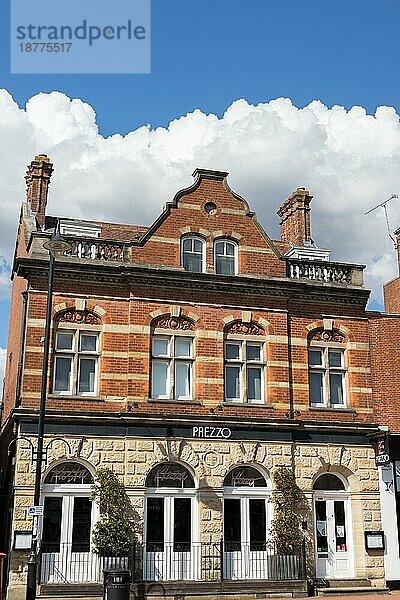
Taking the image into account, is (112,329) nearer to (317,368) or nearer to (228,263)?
(228,263)

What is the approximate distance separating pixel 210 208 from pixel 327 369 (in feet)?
21.5

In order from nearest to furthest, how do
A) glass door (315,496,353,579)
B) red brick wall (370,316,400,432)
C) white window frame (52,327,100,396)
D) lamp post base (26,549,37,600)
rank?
lamp post base (26,549,37,600), white window frame (52,327,100,396), glass door (315,496,353,579), red brick wall (370,316,400,432)

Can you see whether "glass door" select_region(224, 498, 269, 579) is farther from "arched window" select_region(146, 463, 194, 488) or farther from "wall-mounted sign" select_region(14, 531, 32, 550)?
A: "wall-mounted sign" select_region(14, 531, 32, 550)

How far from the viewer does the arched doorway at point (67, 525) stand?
1978 centimetres

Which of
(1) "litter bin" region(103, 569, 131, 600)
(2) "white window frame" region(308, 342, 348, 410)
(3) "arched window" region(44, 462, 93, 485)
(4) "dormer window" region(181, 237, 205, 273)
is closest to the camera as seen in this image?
(1) "litter bin" region(103, 569, 131, 600)

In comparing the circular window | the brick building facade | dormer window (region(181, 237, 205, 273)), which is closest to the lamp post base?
the brick building facade

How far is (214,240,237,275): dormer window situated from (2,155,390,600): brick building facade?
5 cm

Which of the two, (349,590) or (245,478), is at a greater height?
(245,478)

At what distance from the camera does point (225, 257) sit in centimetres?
2389

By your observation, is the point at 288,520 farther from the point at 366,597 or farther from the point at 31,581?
the point at 31,581

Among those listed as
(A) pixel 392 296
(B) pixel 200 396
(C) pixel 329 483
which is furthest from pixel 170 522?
(A) pixel 392 296

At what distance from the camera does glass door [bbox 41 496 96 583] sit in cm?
1975

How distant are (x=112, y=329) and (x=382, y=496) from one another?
394 inches

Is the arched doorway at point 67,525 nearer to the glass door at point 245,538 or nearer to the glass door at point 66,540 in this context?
the glass door at point 66,540
